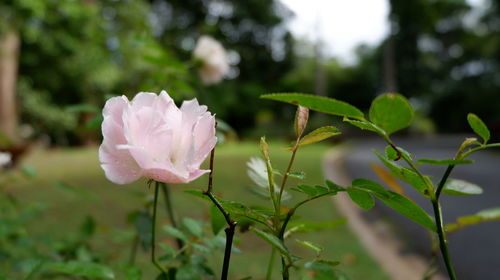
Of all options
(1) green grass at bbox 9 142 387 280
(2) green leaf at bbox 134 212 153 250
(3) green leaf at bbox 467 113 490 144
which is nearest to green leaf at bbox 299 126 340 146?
(3) green leaf at bbox 467 113 490 144

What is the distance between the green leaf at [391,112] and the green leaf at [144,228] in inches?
15.9

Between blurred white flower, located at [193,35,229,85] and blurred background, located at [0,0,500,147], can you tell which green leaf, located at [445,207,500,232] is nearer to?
blurred white flower, located at [193,35,229,85]

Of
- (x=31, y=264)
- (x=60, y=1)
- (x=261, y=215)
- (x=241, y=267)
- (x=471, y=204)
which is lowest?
(x=471, y=204)

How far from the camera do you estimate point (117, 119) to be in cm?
33

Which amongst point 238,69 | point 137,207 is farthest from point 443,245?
point 238,69

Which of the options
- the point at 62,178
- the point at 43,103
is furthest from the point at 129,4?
the point at 62,178

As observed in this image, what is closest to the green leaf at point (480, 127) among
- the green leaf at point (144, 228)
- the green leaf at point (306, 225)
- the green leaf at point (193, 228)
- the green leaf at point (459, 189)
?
the green leaf at point (459, 189)

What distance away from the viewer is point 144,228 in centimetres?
66

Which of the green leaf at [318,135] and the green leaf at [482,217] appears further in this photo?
the green leaf at [482,217]

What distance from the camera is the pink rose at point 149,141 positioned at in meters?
0.32

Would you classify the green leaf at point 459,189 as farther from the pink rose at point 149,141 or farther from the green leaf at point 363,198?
the pink rose at point 149,141

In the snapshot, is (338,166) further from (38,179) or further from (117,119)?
(117,119)

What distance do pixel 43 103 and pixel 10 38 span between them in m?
4.44

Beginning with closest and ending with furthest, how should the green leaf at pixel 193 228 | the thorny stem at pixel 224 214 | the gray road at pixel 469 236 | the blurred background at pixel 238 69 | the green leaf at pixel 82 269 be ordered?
the thorny stem at pixel 224 214, the green leaf at pixel 82 269, the green leaf at pixel 193 228, the gray road at pixel 469 236, the blurred background at pixel 238 69
